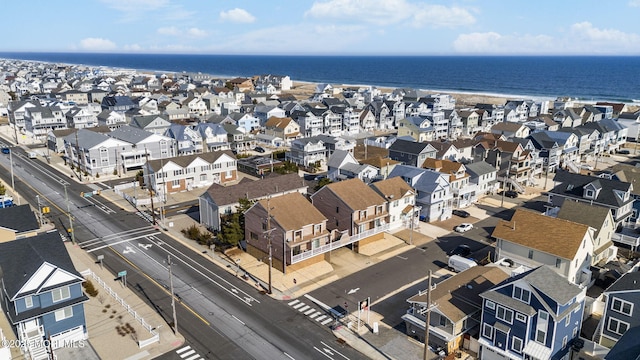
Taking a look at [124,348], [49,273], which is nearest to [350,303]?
[124,348]

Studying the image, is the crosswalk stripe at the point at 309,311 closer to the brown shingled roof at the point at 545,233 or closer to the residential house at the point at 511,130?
the brown shingled roof at the point at 545,233

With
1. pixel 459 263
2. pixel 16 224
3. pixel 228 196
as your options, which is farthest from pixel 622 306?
pixel 16 224

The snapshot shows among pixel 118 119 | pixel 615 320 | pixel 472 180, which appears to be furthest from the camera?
pixel 118 119

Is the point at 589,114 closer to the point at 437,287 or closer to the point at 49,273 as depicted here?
the point at 437,287

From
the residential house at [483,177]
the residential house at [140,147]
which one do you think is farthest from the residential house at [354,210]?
the residential house at [140,147]

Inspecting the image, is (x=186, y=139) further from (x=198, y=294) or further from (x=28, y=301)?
(x=28, y=301)

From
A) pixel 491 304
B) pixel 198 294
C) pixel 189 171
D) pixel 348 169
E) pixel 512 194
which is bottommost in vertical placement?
pixel 198 294

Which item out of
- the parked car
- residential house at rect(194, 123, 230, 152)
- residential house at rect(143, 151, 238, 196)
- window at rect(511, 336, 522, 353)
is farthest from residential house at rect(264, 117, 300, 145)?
window at rect(511, 336, 522, 353)
